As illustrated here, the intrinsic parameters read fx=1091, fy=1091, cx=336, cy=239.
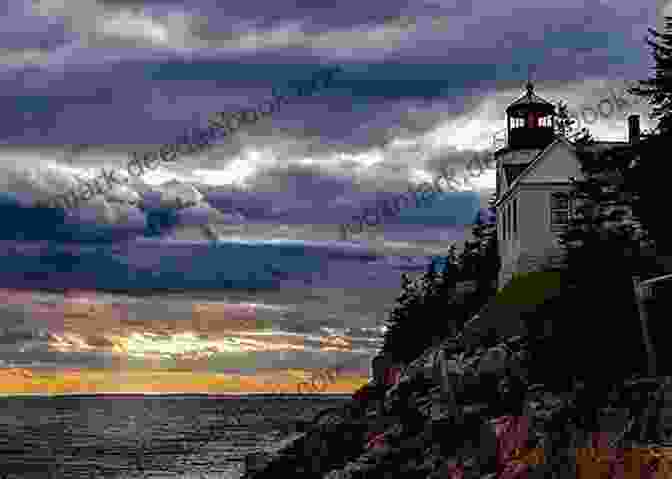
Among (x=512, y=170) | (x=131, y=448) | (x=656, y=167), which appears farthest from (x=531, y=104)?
(x=131, y=448)

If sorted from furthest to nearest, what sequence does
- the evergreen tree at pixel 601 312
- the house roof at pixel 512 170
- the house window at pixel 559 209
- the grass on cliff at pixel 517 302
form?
the house roof at pixel 512 170 → the house window at pixel 559 209 → the grass on cliff at pixel 517 302 → the evergreen tree at pixel 601 312

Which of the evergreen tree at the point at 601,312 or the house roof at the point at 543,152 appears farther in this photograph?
the house roof at the point at 543,152

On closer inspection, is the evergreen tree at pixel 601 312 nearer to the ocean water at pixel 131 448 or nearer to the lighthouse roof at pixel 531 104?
the lighthouse roof at pixel 531 104

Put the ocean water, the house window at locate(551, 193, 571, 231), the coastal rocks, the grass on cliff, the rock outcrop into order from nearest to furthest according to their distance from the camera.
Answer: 1. the rock outcrop
2. the grass on cliff
3. the house window at locate(551, 193, 571, 231)
4. the coastal rocks
5. the ocean water

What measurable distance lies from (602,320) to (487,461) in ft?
16.7

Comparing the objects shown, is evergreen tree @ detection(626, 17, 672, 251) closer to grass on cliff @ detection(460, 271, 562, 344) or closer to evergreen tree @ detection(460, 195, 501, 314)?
grass on cliff @ detection(460, 271, 562, 344)

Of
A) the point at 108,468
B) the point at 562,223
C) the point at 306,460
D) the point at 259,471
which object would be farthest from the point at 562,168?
the point at 108,468

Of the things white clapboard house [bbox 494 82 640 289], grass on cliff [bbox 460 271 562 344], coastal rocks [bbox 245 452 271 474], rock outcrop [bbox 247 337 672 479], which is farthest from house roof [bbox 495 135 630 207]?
coastal rocks [bbox 245 452 271 474]

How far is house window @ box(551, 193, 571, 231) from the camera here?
1873 inches

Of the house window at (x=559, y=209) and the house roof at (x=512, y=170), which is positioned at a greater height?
the house roof at (x=512, y=170)

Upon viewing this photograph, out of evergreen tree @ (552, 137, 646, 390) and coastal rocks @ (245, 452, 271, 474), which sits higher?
evergreen tree @ (552, 137, 646, 390)

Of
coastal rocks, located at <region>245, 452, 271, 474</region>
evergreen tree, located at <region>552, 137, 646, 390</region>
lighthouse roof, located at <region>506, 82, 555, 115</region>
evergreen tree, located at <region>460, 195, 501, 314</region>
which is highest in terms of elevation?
lighthouse roof, located at <region>506, 82, 555, 115</region>

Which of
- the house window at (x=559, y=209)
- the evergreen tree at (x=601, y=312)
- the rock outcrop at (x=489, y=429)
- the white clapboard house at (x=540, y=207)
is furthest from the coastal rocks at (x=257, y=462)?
the evergreen tree at (x=601, y=312)

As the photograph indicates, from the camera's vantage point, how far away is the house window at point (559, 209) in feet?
156
